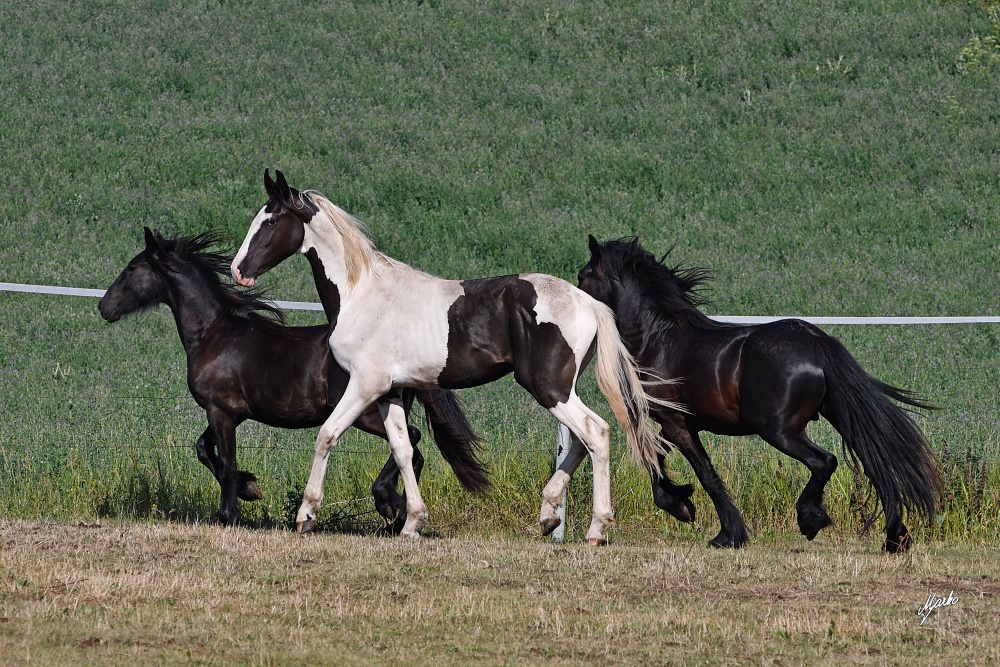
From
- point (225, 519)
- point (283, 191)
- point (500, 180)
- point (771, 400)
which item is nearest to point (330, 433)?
point (225, 519)

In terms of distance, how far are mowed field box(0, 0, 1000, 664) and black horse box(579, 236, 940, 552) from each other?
41 centimetres

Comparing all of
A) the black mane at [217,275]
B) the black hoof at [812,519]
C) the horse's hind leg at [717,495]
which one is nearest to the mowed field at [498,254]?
the black hoof at [812,519]

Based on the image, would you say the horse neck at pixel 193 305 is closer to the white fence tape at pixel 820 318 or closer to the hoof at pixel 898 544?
the white fence tape at pixel 820 318

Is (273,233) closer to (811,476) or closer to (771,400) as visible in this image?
(771,400)

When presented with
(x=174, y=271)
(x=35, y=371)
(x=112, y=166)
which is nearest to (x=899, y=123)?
(x=112, y=166)

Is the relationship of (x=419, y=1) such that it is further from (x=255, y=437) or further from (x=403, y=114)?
(x=255, y=437)

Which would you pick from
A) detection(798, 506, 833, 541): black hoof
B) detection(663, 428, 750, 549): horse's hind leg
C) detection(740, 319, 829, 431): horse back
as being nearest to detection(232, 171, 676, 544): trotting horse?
detection(663, 428, 750, 549): horse's hind leg

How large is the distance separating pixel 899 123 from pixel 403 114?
956 centimetres

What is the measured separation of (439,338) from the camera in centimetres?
812

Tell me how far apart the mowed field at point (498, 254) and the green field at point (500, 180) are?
0.06 meters

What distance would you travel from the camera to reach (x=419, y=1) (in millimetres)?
29469

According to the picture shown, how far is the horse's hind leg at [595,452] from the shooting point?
25.9 ft

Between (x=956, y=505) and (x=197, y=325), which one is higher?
(x=197, y=325)

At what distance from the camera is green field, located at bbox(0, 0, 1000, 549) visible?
9797 millimetres
